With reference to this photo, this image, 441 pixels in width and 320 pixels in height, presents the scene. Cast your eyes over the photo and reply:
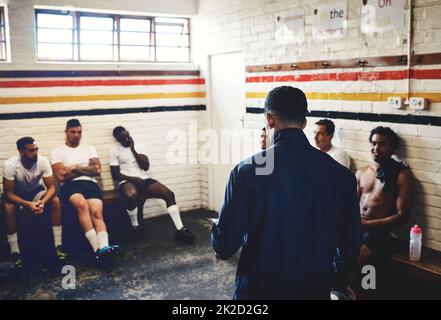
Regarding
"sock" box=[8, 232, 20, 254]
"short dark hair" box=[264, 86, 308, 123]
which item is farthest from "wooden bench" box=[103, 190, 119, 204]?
"short dark hair" box=[264, 86, 308, 123]

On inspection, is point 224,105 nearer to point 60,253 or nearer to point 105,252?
point 105,252

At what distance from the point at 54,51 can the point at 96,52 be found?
0.57m

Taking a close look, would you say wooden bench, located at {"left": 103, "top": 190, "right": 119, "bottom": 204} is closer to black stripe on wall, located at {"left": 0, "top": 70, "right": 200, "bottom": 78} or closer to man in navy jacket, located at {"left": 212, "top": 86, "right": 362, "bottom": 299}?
black stripe on wall, located at {"left": 0, "top": 70, "right": 200, "bottom": 78}

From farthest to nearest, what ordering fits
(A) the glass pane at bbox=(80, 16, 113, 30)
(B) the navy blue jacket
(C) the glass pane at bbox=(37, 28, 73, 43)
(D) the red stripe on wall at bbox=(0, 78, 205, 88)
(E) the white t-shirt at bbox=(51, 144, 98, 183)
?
(A) the glass pane at bbox=(80, 16, 113, 30)
(C) the glass pane at bbox=(37, 28, 73, 43)
(D) the red stripe on wall at bbox=(0, 78, 205, 88)
(E) the white t-shirt at bbox=(51, 144, 98, 183)
(B) the navy blue jacket

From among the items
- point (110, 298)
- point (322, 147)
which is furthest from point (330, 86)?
point (110, 298)

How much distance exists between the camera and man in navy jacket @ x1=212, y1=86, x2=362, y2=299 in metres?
1.98

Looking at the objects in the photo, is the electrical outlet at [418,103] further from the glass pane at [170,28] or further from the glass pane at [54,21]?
the glass pane at [54,21]

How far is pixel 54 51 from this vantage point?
627 centimetres

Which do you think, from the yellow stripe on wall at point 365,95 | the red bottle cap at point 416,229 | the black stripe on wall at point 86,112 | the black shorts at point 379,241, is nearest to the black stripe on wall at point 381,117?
the yellow stripe on wall at point 365,95

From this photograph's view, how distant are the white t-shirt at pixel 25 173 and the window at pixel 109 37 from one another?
1.58 m

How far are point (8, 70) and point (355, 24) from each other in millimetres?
4078

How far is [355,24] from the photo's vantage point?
4.76 metres

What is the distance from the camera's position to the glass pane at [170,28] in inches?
277

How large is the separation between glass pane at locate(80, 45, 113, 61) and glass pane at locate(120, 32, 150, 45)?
0.80 ft
